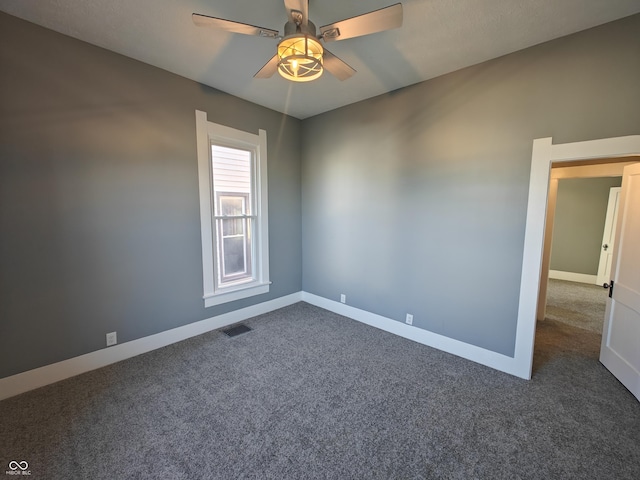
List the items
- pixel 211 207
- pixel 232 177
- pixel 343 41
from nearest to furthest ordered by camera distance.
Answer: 1. pixel 343 41
2. pixel 211 207
3. pixel 232 177


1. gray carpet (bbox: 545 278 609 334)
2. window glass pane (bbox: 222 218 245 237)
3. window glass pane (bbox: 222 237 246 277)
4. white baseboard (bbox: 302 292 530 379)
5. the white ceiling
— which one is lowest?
gray carpet (bbox: 545 278 609 334)

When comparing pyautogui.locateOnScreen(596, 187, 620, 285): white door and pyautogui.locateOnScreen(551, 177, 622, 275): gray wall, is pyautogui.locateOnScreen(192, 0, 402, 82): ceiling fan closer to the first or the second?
pyautogui.locateOnScreen(551, 177, 622, 275): gray wall

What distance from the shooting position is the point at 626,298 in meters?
2.34

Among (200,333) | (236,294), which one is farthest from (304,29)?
(200,333)

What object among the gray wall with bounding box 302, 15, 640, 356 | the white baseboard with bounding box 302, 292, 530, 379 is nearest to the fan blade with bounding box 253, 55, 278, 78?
the gray wall with bounding box 302, 15, 640, 356

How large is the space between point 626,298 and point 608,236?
4.49 metres

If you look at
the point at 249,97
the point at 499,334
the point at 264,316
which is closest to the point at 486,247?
the point at 499,334

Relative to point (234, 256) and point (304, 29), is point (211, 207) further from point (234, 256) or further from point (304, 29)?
point (304, 29)

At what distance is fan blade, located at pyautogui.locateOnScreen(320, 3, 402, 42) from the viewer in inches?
55.4

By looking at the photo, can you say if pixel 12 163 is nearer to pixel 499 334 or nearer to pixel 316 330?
pixel 316 330

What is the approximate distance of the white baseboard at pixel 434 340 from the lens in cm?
246

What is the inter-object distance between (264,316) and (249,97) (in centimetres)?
297

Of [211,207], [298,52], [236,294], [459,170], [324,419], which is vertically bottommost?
[324,419]

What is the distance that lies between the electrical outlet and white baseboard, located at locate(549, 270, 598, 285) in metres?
8.37
